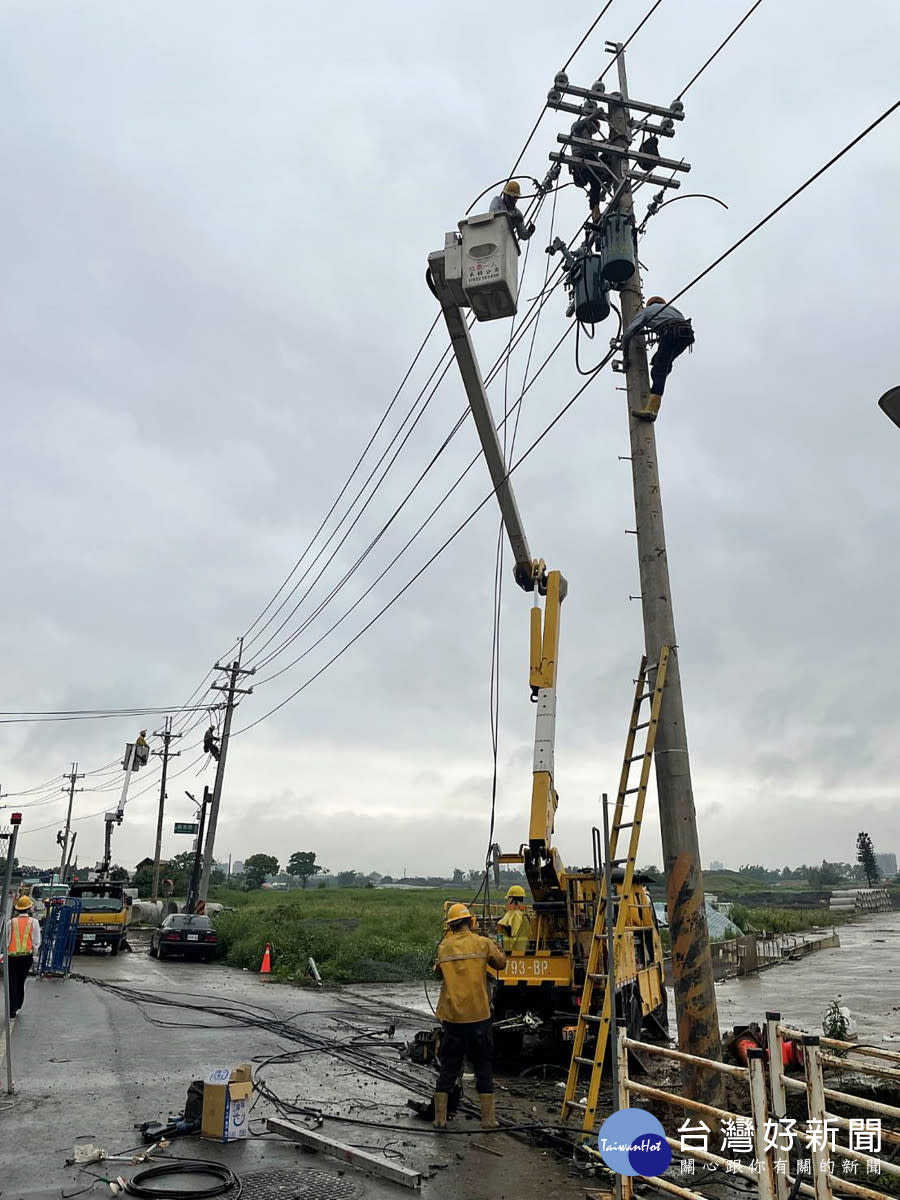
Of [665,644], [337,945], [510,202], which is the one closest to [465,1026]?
[665,644]

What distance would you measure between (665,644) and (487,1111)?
4529 mm

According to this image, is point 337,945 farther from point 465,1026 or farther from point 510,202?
point 510,202

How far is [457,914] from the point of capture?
8414mm

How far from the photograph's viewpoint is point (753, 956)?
24.8 meters

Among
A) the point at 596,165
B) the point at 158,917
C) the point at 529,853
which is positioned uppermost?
the point at 596,165

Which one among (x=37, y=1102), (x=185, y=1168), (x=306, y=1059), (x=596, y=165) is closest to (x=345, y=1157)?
(x=185, y=1168)

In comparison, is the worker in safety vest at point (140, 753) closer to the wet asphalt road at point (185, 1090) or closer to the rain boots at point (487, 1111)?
the wet asphalt road at point (185, 1090)

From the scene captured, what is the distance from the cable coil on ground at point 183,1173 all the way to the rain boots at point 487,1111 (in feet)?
7.68

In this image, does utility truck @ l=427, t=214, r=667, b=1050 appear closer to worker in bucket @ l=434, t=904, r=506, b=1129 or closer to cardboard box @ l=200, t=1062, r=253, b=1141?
worker in bucket @ l=434, t=904, r=506, b=1129

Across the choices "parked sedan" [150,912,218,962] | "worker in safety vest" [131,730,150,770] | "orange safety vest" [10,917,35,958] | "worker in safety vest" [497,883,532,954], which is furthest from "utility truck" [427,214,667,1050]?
"worker in safety vest" [131,730,150,770]

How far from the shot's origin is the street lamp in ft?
13.9

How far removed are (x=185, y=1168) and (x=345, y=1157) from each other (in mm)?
1208

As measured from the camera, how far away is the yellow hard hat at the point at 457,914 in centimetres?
834

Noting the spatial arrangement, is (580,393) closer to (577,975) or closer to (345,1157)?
(577,975)
